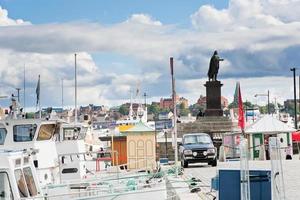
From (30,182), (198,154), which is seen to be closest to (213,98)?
(198,154)

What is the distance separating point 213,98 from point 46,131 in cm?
3353

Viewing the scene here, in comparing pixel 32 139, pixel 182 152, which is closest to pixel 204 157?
pixel 182 152

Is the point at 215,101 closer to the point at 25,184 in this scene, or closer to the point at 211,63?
the point at 211,63

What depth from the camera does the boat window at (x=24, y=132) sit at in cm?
2131

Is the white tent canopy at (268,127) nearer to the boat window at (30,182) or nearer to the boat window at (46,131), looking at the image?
the boat window at (46,131)

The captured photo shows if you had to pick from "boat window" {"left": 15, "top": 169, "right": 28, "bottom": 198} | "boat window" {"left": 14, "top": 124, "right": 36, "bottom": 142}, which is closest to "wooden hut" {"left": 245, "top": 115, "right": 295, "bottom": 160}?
"boat window" {"left": 14, "top": 124, "right": 36, "bottom": 142}

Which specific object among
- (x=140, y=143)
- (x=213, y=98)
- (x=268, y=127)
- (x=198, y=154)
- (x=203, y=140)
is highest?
(x=213, y=98)

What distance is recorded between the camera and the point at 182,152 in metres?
35.4

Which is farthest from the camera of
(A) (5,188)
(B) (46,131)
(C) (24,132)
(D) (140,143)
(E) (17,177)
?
(D) (140,143)

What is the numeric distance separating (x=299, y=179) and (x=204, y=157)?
10237 millimetres

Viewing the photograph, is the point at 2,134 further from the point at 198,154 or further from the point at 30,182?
the point at 198,154

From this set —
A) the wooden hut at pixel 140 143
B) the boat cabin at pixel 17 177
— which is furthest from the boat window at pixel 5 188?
the wooden hut at pixel 140 143

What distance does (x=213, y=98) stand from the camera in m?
55.0

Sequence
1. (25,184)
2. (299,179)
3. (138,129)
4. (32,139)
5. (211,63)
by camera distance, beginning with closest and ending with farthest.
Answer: (25,184), (32,139), (299,179), (138,129), (211,63)
